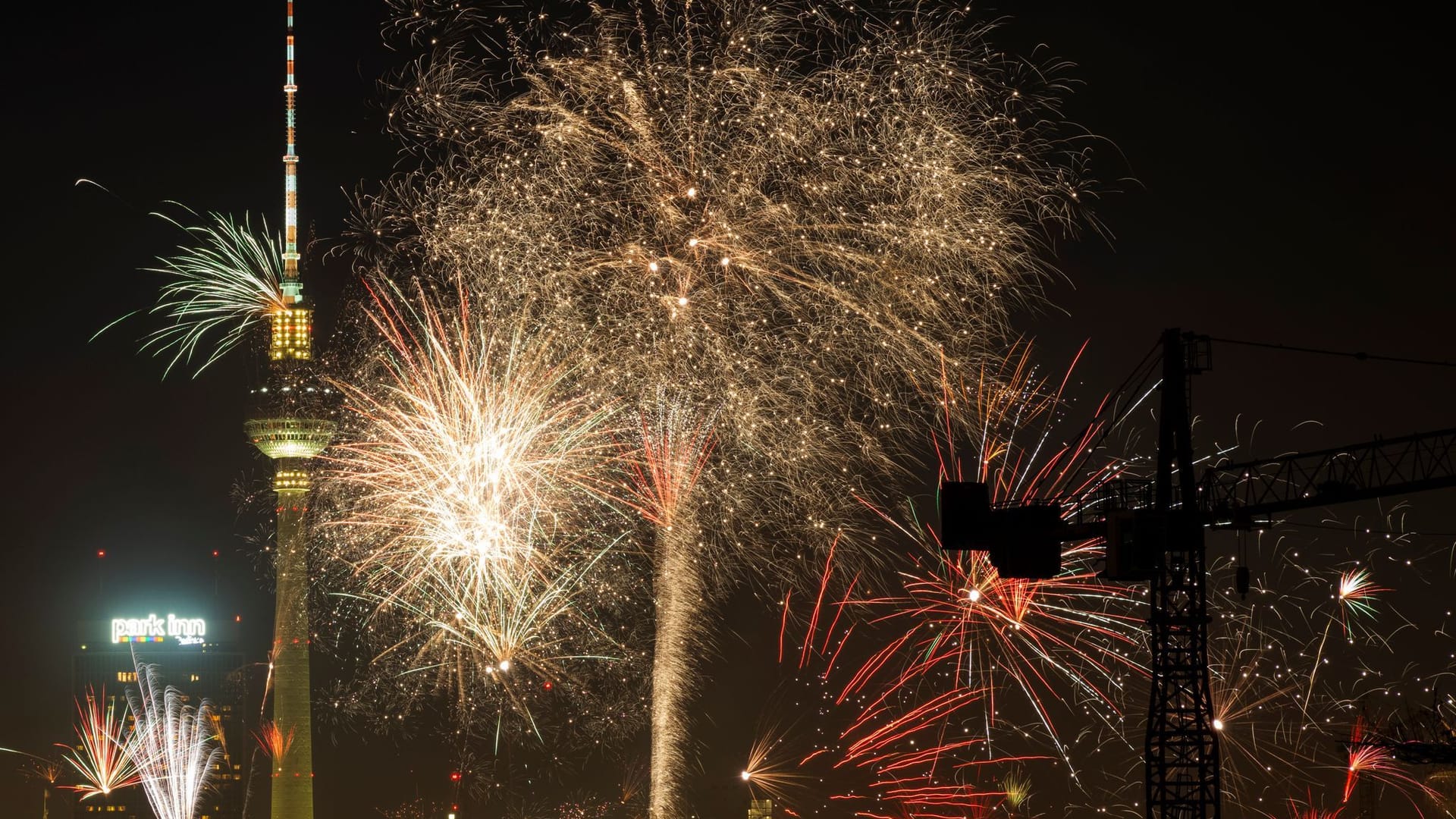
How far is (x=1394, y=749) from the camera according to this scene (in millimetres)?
51312

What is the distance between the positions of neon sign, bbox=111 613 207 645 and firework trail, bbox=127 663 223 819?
3.11m

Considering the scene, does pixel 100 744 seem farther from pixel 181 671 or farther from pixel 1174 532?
pixel 1174 532

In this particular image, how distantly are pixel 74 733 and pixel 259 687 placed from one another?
18983mm

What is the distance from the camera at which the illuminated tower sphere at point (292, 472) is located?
418ft

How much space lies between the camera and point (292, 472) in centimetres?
13000

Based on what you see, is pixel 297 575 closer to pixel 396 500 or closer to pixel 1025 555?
pixel 396 500

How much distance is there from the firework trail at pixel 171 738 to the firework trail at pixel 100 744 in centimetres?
207

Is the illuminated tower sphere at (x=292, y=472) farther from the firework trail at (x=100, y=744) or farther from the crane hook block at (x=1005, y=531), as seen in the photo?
the crane hook block at (x=1005, y=531)

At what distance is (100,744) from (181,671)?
1412 centimetres

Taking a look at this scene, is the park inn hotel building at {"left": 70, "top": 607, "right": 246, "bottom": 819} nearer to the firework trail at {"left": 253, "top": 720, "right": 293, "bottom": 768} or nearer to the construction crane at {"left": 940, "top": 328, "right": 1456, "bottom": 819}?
the firework trail at {"left": 253, "top": 720, "right": 293, "bottom": 768}

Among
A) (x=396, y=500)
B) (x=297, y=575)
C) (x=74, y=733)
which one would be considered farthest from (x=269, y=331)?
(x=396, y=500)

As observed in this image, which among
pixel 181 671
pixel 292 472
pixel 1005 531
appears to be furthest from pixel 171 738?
pixel 1005 531

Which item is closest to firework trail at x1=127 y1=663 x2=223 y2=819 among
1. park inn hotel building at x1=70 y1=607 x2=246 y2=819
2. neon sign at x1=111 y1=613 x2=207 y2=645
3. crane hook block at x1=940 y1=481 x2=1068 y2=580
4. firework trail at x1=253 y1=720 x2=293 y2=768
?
park inn hotel building at x1=70 y1=607 x2=246 y2=819

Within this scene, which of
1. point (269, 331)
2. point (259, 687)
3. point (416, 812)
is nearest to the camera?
point (416, 812)
